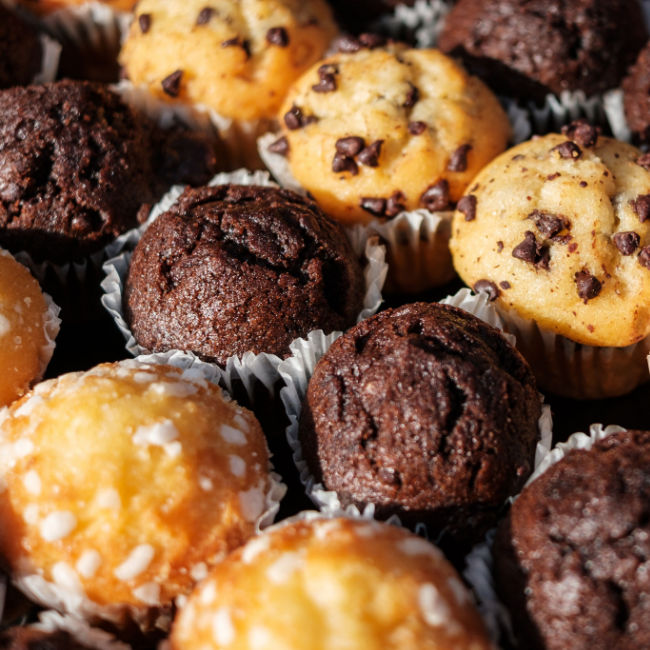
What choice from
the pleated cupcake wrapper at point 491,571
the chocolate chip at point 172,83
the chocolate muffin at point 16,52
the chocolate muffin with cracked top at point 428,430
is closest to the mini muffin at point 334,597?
the pleated cupcake wrapper at point 491,571

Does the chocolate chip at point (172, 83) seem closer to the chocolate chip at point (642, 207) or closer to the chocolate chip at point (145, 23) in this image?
the chocolate chip at point (145, 23)

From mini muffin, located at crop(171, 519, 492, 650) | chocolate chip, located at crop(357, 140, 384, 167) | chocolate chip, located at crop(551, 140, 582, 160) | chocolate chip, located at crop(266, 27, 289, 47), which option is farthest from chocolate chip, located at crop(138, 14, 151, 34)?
mini muffin, located at crop(171, 519, 492, 650)

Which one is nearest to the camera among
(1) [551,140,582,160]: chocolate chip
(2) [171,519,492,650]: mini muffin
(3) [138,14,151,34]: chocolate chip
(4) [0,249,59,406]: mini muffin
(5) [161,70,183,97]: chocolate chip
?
(2) [171,519,492,650]: mini muffin

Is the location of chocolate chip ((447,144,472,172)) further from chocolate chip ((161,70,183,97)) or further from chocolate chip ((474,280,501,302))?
chocolate chip ((161,70,183,97))

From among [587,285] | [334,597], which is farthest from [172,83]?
[334,597]

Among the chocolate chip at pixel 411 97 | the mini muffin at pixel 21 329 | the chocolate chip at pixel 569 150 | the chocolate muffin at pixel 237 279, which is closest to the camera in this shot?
the mini muffin at pixel 21 329

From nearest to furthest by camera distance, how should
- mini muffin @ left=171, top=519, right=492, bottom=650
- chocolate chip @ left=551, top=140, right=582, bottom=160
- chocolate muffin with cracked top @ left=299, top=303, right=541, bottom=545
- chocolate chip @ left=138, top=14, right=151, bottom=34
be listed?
1. mini muffin @ left=171, top=519, right=492, bottom=650
2. chocolate muffin with cracked top @ left=299, top=303, right=541, bottom=545
3. chocolate chip @ left=551, top=140, right=582, bottom=160
4. chocolate chip @ left=138, top=14, right=151, bottom=34
